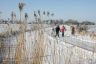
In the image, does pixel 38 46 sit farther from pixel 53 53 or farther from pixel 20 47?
pixel 53 53

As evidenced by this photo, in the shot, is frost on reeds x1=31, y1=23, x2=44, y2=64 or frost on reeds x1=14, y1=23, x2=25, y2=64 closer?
frost on reeds x1=14, y1=23, x2=25, y2=64

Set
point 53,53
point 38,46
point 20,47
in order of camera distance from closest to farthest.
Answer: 1. point 20,47
2. point 38,46
3. point 53,53

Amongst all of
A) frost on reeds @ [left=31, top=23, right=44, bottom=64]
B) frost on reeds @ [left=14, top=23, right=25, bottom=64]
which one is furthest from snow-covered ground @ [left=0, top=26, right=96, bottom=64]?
frost on reeds @ [left=14, top=23, right=25, bottom=64]

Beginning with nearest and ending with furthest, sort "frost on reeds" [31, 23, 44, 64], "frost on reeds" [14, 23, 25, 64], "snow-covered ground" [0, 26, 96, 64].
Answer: "frost on reeds" [14, 23, 25, 64]
"frost on reeds" [31, 23, 44, 64]
"snow-covered ground" [0, 26, 96, 64]

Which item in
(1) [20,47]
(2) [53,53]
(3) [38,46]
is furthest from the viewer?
(2) [53,53]

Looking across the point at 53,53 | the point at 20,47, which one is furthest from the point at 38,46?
the point at 53,53

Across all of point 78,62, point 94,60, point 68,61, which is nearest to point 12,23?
point 68,61

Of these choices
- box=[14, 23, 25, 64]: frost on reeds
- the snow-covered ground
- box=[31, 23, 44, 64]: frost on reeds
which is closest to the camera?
box=[14, 23, 25, 64]: frost on reeds

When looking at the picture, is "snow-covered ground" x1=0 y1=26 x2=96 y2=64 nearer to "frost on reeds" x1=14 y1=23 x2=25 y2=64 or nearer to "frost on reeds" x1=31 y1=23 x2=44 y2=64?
"frost on reeds" x1=31 y1=23 x2=44 y2=64

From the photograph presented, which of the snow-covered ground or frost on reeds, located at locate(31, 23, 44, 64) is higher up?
frost on reeds, located at locate(31, 23, 44, 64)

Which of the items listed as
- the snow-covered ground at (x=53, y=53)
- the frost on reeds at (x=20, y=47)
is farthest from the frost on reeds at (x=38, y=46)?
the frost on reeds at (x=20, y=47)

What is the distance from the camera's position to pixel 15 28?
6.12 meters

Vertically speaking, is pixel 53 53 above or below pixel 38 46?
below

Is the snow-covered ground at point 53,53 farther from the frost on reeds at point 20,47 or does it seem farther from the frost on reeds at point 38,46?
the frost on reeds at point 20,47
